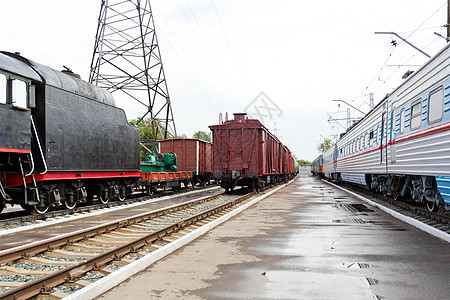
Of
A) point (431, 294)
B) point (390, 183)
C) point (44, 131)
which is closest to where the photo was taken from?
point (431, 294)

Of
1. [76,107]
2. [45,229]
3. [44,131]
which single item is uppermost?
[76,107]

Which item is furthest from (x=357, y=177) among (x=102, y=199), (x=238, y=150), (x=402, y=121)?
(x=102, y=199)

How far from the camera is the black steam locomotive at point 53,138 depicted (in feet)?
30.7

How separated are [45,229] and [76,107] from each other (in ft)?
13.8

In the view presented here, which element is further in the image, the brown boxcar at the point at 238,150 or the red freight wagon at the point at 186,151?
the red freight wagon at the point at 186,151

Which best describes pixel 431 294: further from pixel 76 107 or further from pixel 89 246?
pixel 76 107

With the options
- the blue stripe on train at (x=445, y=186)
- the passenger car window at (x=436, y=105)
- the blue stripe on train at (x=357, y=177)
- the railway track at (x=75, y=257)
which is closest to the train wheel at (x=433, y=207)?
the blue stripe on train at (x=445, y=186)

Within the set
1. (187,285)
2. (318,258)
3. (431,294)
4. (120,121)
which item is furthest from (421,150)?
(120,121)

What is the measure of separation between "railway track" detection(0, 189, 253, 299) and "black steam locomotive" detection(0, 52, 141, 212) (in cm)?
294

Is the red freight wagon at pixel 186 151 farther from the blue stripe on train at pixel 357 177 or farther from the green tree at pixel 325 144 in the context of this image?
the green tree at pixel 325 144

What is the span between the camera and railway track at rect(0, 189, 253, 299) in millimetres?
4414

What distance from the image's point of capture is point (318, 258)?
5.88 meters

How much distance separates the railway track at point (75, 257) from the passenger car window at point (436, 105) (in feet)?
18.6

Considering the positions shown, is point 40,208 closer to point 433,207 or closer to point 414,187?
point 414,187
